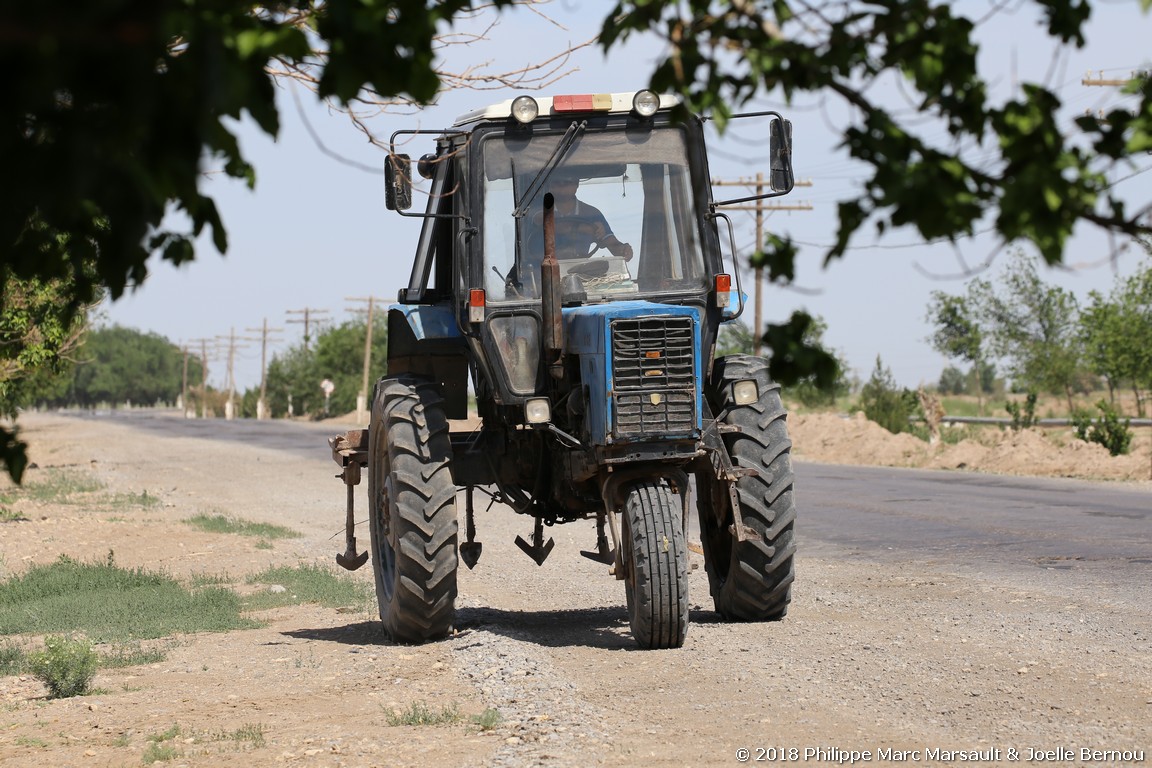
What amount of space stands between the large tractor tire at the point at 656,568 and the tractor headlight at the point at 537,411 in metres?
0.81

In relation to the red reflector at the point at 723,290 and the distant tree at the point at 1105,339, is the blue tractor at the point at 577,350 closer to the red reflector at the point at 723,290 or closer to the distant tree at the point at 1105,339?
the red reflector at the point at 723,290

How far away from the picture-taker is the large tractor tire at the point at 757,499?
870cm

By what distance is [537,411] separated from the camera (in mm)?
8539

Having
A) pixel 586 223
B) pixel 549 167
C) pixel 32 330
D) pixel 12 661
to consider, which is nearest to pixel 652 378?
pixel 586 223

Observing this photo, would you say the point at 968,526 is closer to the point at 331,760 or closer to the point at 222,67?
the point at 331,760

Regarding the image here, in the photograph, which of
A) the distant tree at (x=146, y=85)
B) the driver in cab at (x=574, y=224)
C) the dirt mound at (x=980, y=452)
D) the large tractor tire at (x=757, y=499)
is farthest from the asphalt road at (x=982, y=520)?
the distant tree at (x=146, y=85)

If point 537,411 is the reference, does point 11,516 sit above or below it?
below

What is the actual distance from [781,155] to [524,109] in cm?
157

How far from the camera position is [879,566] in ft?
41.1

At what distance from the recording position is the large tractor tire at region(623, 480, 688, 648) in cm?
780

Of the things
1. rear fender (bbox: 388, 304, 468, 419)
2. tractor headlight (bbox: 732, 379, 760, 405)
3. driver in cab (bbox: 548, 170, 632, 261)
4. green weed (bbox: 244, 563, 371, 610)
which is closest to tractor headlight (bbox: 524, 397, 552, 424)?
driver in cab (bbox: 548, 170, 632, 261)

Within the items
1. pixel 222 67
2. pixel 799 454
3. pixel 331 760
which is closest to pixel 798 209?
pixel 799 454

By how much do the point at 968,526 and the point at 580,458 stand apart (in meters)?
8.50

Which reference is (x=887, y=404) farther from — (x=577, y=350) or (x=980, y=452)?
(x=577, y=350)
